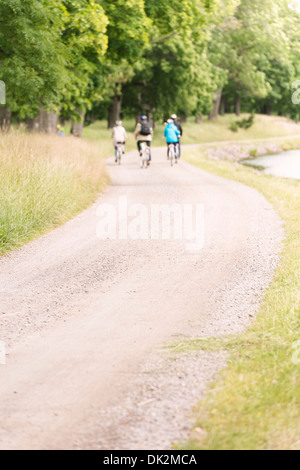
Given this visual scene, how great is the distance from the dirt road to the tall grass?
1.30ft

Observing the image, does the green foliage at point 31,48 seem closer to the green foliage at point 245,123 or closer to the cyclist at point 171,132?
the cyclist at point 171,132

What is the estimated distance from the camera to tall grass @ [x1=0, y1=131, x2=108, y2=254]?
34.8ft

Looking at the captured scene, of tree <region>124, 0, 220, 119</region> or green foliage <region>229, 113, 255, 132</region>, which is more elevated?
tree <region>124, 0, 220, 119</region>

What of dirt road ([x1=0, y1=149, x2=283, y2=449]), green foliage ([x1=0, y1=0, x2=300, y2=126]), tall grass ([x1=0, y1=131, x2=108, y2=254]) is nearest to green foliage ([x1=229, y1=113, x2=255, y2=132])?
green foliage ([x1=0, y1=0, x2=300, y2=126])

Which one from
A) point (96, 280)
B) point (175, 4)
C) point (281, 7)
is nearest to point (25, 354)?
point (96, 280)

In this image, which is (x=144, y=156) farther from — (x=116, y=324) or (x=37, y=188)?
(x=116, y=324)

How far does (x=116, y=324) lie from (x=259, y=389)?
213 cm

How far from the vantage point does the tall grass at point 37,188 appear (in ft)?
34.8

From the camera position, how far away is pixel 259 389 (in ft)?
14.8

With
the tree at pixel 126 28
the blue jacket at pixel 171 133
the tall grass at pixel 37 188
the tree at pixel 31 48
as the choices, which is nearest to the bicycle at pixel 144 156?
the blue jacket at pixel 171 133

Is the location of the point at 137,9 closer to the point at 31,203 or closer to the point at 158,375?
the point at 31,203

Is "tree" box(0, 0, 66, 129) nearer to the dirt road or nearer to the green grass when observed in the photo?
the dirt road

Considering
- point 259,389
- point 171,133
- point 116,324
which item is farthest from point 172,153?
point 259,389

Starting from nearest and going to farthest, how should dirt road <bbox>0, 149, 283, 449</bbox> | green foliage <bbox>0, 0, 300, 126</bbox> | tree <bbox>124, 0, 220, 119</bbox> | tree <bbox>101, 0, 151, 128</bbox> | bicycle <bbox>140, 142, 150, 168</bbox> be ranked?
dirt road <bbox>0, 149, 283, 449</bbox> → green foliage <bbox>0, 0, 300, 126</bbox> → tree <bbox>101, 0, 151, 128</bbox> → bicycle <bbox>140, 142, 150, 168</bbox> → tree <bbox>124, 0, 220, 119</bbox>
